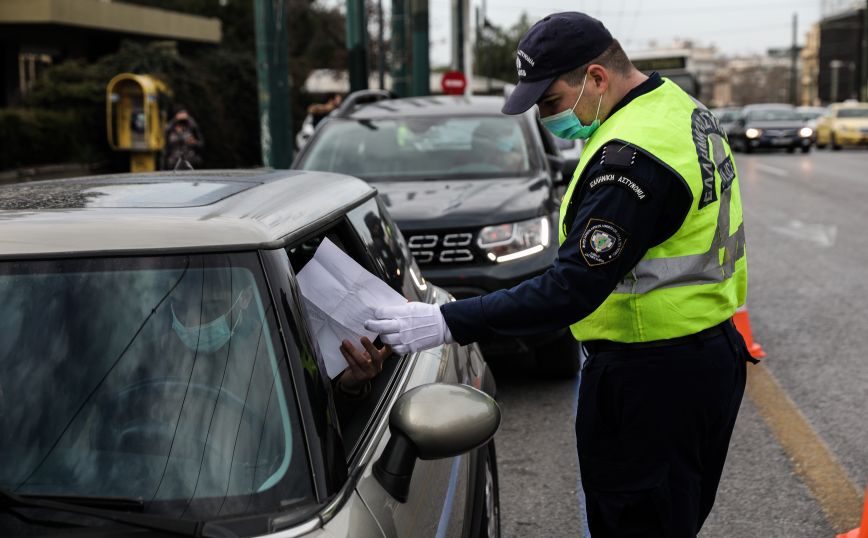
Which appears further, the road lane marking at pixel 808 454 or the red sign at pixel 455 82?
the red sign at pixel 455 82

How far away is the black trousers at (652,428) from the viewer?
8.83ft

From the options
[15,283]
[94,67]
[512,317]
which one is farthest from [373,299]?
[94,67]

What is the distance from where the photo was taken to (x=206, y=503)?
79.6 inches

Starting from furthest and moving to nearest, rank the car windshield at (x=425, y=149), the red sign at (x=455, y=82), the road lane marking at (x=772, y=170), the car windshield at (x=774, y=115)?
the car windshield at (x=774, y=115), the road lane marking at (x=772, y=170), the red sign at (x=455, y=82), the car windshield at (x=425, y=149)

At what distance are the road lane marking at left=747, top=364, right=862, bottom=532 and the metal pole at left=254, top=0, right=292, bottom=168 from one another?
8005 millimetres

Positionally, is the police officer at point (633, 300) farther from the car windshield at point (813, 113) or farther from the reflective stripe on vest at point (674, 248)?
the car windshield at point (813, 113)

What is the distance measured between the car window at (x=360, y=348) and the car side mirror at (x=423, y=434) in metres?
0.10

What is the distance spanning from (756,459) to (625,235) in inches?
123

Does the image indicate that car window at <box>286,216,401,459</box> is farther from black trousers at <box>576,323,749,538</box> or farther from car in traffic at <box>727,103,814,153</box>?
car in traffic at <box>727,103,814,153</box>

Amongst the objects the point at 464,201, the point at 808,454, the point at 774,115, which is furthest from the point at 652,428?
the point at 774,115

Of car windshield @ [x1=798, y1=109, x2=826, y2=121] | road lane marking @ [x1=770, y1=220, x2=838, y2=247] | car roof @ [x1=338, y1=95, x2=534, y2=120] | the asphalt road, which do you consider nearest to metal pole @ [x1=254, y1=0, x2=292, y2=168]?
car roof @ [x1=338, y1=95, x2=534, y2=120]

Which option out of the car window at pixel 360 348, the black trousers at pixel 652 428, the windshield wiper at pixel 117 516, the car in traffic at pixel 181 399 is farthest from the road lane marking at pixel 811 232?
the windshield wiper at pixel 117 516

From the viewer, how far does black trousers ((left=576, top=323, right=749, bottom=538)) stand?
2691 mm

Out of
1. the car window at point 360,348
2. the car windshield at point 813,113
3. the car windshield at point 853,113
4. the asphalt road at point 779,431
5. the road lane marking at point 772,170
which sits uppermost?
the car window at point 360,348
